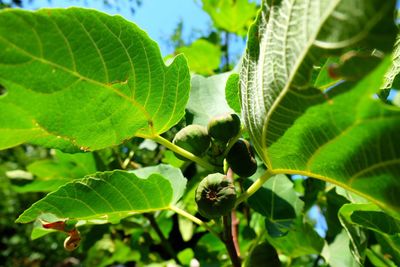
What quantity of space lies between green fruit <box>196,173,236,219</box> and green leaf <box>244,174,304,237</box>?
424 millimetres

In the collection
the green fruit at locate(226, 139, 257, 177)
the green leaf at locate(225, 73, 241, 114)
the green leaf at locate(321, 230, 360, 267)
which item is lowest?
the green leaf at locate(321, 230, 360, 267)

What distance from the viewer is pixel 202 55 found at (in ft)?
8.14

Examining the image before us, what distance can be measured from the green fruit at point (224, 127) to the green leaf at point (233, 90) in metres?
0.08

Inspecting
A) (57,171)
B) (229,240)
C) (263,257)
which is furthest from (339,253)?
(57,171)

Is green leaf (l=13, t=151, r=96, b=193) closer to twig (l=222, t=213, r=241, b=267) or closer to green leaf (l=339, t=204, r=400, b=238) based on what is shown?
twig (l=222, t=213, r=241, b=267)

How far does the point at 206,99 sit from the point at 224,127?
0.39m

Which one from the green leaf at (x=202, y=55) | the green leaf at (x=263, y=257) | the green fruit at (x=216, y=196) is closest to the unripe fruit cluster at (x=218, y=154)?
the green fruit at (x=216, y=196)

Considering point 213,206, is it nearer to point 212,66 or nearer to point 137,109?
point 137,109

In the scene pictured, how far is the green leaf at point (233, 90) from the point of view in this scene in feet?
3.58

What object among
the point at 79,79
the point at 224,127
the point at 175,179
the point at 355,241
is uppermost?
the point at 79,79

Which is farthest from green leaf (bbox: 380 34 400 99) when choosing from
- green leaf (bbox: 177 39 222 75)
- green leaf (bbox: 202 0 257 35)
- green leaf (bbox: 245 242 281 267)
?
green leaf (bbox: 202 0 257 35)

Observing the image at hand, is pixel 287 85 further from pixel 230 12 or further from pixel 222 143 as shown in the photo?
pixel 230 12

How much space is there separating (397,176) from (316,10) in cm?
28

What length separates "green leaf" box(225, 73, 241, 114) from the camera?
3.58 ft
